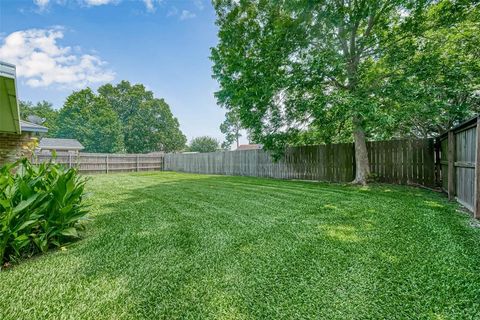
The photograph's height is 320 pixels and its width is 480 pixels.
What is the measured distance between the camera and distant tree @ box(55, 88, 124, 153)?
1043 inches

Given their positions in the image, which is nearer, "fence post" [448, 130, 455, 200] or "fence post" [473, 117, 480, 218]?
"fence post" [473, 117, 480, 218]

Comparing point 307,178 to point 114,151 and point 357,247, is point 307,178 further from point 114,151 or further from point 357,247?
point 114,151

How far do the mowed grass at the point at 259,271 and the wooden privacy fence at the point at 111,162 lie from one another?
11.9m

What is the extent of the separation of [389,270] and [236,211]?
2.28m

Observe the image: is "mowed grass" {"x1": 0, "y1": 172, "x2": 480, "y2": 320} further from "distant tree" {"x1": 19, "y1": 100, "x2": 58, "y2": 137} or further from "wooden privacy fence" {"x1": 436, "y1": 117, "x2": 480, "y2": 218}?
"distant tree" {"x1": 19, "y1": 100, "x2": 58, "y2": 137}

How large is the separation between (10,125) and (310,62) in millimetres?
6396

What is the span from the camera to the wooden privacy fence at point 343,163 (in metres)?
5.99

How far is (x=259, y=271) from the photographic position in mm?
1745

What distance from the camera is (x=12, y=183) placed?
2.16 meters

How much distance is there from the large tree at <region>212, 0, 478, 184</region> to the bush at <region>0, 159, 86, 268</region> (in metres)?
5.00

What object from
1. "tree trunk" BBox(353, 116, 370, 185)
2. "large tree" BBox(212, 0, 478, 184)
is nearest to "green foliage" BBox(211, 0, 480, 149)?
"large tree" BBox(212, 0, 478, 184)

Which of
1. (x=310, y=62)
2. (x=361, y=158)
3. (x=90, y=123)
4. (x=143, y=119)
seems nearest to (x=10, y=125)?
(x=310, y=62)

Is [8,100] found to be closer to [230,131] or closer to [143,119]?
[230,131]

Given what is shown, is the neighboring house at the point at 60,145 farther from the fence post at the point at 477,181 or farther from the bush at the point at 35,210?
the fence post at the point at 477,181
